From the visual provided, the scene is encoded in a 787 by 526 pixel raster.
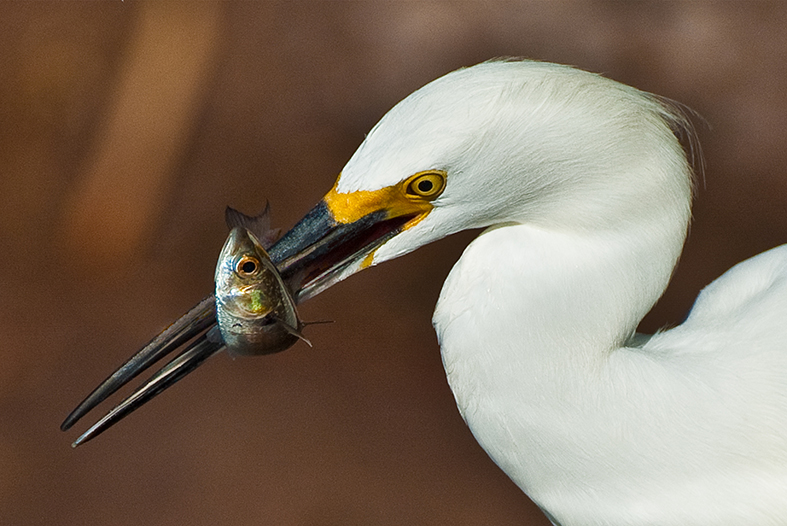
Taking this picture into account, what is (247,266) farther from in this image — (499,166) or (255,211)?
(255,211)

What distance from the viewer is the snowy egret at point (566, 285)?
682 millimetres

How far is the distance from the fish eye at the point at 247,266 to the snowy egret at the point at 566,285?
0.12ft

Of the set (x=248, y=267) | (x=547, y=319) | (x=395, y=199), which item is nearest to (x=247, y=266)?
(x=248, y=267)

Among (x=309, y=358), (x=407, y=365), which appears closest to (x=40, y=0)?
(x=309, y=358)

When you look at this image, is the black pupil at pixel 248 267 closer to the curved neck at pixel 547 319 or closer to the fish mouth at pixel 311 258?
the fish mouth at pixel 311 258

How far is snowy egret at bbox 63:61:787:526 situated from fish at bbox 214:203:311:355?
0.10 feet

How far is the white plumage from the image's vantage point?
0.68 meters

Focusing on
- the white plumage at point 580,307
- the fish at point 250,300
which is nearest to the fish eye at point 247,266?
the fish at point 250,300

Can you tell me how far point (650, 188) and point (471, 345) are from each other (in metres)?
0.23

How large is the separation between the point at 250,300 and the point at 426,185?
0.20 m

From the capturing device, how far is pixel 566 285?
76 centimetres

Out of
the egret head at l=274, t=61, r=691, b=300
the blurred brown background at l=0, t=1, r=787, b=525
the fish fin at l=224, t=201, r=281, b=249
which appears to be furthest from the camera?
the blurred brown background at l=0, t=1, r=787, b=525

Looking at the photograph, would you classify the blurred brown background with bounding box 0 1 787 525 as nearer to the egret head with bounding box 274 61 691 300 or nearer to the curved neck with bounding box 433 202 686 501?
the curved neck with bounding box 433 202 686 501

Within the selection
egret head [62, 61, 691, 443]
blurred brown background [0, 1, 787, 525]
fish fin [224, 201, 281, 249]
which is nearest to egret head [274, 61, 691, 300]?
egret head [62, 61, 691, 443]
